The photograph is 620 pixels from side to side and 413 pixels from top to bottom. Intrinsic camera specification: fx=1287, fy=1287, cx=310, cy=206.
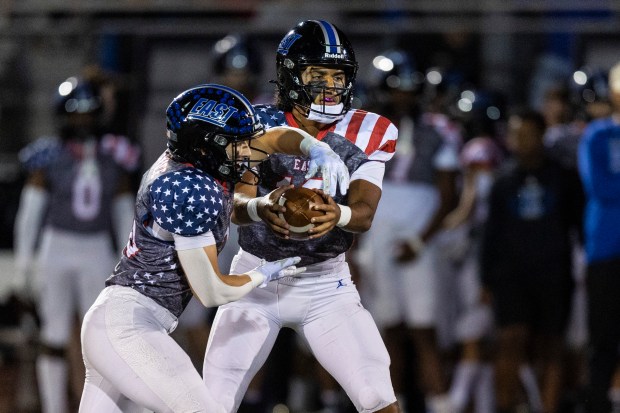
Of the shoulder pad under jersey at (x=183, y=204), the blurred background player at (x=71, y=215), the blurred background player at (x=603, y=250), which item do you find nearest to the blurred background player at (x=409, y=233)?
the blurred background player at (x=603, y=250)

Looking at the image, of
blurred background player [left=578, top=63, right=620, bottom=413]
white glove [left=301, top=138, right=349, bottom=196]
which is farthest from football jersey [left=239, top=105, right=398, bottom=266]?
blurred background player [left=578, top=63, right=620, bottom=413]

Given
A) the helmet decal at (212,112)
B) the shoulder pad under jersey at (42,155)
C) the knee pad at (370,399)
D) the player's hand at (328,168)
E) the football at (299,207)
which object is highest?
the helmet decal at (212,112)

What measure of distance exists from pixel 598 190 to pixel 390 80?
1.44 meters

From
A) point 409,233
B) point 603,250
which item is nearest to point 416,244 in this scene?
point 409,233

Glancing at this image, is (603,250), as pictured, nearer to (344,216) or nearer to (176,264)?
(344,216)

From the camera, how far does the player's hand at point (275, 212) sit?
405cm

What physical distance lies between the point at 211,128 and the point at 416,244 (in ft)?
9.69

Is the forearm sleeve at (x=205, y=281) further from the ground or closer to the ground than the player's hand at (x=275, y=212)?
closer to the ground

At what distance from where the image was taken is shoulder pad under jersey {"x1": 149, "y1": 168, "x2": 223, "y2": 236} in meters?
3.82

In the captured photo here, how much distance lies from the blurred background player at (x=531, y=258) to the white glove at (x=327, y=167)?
9.14ft

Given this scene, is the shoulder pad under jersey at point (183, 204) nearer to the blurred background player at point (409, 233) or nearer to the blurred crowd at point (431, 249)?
the blurred crowd at point (431, 249)

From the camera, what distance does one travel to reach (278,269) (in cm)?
411

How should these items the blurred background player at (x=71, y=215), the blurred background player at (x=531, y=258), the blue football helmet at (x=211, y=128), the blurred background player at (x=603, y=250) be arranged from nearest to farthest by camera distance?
the blue football helmet at (x=211, y=128)
the blurred background player at (x=603, y=250)
the blurred background player at (x=531, y=258)
the blurred background player at (x=71, y=215)

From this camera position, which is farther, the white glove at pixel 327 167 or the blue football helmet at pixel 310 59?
the blue football helmet at pixel 310 59
